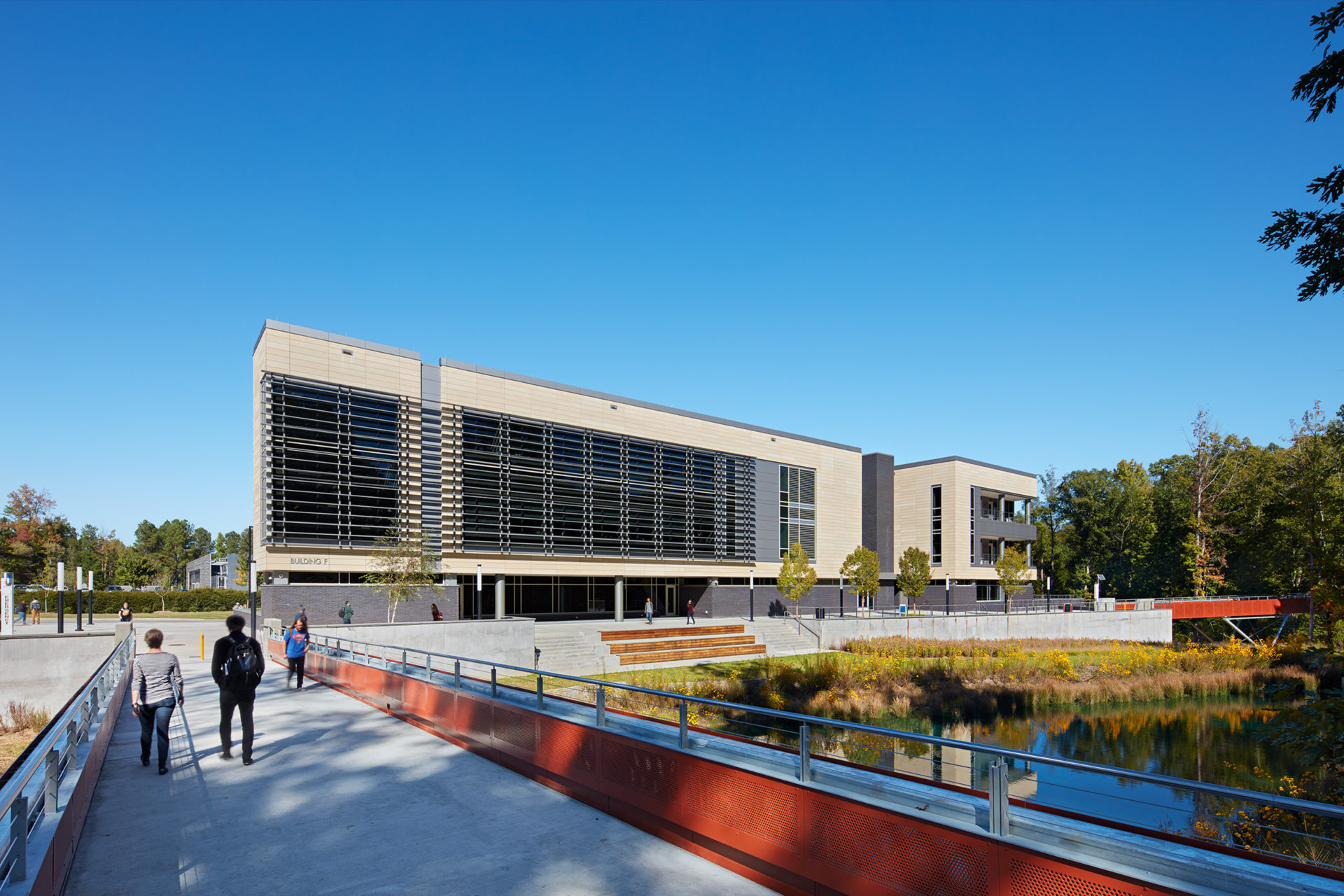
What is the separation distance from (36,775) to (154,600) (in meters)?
67.2

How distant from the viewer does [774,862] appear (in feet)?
20.3

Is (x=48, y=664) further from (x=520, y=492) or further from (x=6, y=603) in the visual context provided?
(x=520, y=492)

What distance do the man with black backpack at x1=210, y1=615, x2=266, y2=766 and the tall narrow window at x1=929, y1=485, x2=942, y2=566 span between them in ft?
196

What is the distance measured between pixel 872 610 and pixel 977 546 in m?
14.7

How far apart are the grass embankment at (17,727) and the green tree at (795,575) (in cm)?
3383

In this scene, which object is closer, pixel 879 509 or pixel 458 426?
pixel 458 426

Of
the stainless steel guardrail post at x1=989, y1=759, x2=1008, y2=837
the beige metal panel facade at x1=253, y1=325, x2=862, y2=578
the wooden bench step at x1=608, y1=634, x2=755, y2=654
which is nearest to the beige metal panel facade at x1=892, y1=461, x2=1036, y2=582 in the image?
the beige metal panel facade at x1=253, y1=325, x2=862, y2=578

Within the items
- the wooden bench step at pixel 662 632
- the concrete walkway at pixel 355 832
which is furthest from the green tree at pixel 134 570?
the concrete walkway at pixel 355 832

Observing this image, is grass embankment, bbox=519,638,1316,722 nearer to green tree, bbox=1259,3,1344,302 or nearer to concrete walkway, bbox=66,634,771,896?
concrete walkway, bbox=66,634,771,896

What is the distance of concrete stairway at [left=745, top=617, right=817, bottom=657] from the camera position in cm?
3991

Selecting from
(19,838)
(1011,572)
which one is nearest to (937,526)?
(1011,572)

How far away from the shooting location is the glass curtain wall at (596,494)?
120ft

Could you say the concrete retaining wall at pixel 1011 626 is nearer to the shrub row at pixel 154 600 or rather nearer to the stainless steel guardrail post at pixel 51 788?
the stainless steel guardrail post at pixel 51 788

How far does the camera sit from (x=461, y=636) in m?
29.3
